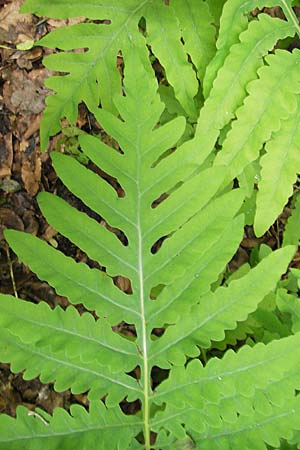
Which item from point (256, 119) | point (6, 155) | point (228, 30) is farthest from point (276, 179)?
point (6, 155)

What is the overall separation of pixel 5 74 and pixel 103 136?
1.97 ft

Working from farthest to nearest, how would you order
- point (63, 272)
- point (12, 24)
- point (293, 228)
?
point (12, 24)
point (293, 228)
point (63, 272)

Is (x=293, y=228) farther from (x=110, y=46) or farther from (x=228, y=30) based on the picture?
(x=110, y=46)

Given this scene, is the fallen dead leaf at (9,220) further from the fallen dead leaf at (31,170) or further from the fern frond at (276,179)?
the fern frond at (276,179)

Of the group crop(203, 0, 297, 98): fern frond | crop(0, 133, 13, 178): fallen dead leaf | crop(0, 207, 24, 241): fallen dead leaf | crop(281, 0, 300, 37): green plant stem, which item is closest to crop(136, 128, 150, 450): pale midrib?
crop(203, 0, 297, 98): fern frond

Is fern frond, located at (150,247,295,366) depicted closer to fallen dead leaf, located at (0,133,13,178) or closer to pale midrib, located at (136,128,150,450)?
pale midrib, located at (136,128,150,450)

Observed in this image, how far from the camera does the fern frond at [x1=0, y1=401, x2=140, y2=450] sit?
1376mm

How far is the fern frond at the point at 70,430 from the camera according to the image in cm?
138

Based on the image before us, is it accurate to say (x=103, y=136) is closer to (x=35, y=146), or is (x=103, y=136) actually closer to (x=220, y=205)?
(x=35, y=146)

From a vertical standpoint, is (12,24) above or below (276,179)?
below

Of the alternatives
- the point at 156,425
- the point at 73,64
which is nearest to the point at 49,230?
the point at 73,64

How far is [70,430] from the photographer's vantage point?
142 centimetres

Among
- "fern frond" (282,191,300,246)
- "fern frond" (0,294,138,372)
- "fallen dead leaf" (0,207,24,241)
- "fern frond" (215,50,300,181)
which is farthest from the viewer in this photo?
"fallen dead leaf" (0,207,24,241)

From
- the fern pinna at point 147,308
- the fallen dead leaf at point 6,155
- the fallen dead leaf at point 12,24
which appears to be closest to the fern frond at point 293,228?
the fern pinna at point 147,308
